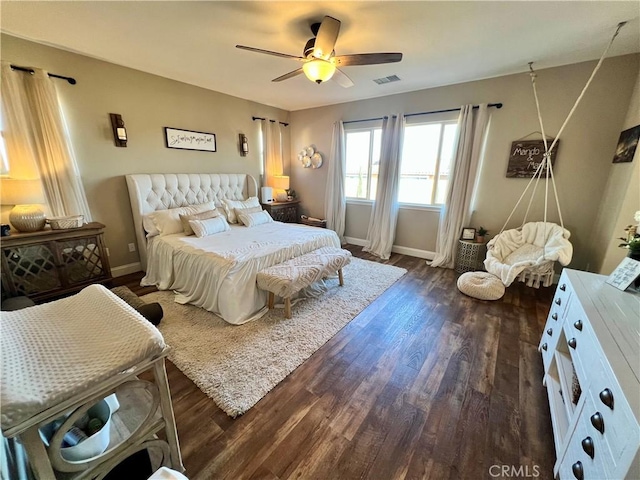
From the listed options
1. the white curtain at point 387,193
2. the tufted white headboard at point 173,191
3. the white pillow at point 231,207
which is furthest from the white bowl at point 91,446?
the white curtain at point 387,193

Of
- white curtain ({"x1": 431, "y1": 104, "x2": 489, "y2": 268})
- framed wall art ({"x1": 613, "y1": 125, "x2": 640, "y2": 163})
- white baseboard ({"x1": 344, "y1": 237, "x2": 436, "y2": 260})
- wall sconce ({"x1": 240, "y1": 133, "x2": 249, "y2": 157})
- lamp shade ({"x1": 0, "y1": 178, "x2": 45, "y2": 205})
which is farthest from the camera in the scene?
wall sconce ({"x1": 240, "y1": 133, "x2": 249, "y2": 157})

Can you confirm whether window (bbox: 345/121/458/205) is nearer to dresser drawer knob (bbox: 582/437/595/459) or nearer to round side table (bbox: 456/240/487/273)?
round side table (bbox: 456/240/487/273)

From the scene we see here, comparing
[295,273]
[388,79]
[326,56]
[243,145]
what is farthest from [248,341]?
[388,79]

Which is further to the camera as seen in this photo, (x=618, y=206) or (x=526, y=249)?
(x=526, y=249)

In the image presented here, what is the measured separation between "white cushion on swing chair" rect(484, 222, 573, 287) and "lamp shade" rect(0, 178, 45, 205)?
15.7 feet

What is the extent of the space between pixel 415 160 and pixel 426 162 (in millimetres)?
174

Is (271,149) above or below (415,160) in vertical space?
above

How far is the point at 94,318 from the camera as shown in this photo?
1022 millimetres

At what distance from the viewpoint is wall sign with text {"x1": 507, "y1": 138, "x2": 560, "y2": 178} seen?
304 cm

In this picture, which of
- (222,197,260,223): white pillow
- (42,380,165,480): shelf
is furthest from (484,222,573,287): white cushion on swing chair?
(222,197,260,223): white pillow

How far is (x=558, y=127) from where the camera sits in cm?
291

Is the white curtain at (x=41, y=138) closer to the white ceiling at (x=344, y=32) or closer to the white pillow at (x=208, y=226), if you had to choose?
the white ceiling at (x=344, y=32)

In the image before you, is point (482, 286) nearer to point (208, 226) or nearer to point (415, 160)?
point (415, 160)

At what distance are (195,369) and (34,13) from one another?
3.05 meters
